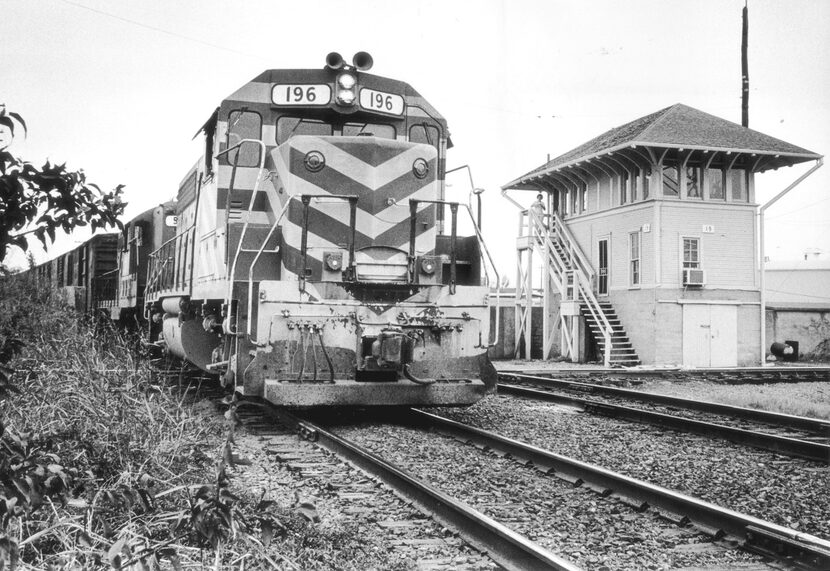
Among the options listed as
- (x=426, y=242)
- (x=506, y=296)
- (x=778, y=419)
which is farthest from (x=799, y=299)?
(x=426, y=242)

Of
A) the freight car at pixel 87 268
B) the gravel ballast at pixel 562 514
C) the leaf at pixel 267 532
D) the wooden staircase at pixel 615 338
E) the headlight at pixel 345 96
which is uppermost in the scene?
the headlight at pixel 345 96

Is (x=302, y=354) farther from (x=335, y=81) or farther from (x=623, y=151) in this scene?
(x=623, y=151)

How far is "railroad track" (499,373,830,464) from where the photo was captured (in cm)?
663

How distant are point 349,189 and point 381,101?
97 cm

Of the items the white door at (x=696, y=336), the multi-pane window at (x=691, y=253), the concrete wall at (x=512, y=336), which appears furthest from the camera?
the concrete wall at (x=512, y=336)

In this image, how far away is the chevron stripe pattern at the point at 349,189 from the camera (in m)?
7.16

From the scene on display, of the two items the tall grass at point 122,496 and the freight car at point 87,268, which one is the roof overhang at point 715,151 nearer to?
the freight car at point 87,268

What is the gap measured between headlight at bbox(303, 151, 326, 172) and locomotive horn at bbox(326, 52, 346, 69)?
831 millimetres

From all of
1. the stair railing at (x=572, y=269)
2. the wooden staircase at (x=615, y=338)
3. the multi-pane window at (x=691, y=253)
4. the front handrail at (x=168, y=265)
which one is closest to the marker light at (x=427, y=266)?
the front handrail at (x=168, y=265)

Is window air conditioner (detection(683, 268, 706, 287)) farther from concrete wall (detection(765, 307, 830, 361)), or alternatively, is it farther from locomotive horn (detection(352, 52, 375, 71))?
locomotive horn (detection(352, 52, 375, 71))

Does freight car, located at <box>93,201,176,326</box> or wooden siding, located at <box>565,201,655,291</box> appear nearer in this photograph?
freight car, located at <box>93,201,176,326</box>

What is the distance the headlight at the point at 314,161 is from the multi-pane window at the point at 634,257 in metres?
15.0

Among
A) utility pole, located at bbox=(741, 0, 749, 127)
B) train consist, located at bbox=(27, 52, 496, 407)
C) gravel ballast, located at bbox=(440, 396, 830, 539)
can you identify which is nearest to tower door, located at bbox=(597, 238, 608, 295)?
utility pole, located at bbox=(741, 0, 749, 127)

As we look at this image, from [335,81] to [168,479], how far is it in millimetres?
4333
